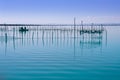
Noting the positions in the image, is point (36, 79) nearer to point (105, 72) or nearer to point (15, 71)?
point (15, 71)

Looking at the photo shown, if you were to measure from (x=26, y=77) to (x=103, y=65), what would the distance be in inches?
170

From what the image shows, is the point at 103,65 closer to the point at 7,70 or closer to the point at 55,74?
the point at 55,74

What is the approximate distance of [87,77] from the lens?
34.1ft

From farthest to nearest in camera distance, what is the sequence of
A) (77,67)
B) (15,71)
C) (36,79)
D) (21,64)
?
(21,64)
(77,67)
(15,71)
(36,79)

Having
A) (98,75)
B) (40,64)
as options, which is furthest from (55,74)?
(40,64)

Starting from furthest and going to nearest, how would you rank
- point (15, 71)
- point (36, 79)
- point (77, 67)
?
point (77, 67), point (15, 71), point (36, 79)

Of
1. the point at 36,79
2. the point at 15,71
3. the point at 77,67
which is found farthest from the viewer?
the point at 77,67

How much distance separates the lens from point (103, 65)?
13.0 meters

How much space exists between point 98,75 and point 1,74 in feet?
12.5

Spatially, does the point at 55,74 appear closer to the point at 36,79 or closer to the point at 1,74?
the point at 36,79

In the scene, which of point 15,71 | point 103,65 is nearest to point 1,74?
point 15,71

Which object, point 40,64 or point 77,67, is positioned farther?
point 40,64

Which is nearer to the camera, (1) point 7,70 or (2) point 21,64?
(1) point 7,70

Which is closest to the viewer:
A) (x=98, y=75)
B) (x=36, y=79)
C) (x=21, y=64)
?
(x=36, y=79)
